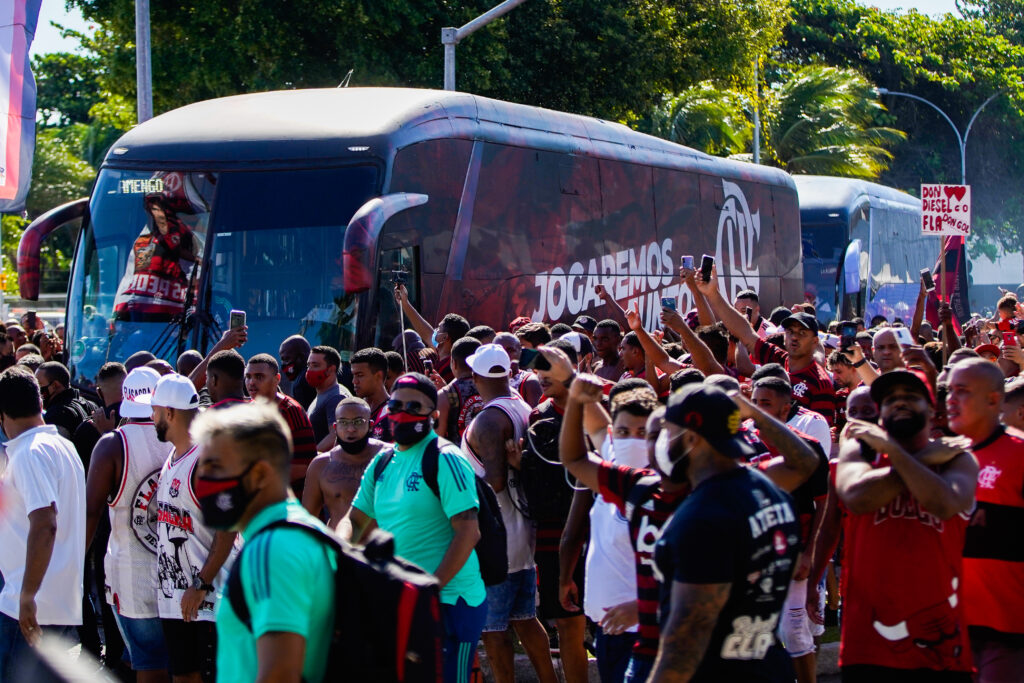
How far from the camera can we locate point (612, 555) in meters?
5.20

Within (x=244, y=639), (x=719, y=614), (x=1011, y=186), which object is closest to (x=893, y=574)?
(x=719, y=614)

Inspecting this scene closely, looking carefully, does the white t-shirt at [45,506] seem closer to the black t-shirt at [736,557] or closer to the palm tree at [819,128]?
the black t-shirt at [736,557]

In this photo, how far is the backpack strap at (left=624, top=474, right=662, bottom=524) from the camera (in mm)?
4566

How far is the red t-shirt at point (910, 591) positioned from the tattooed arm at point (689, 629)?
1.19 m

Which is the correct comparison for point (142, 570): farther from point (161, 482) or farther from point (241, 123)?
point (241, 123)

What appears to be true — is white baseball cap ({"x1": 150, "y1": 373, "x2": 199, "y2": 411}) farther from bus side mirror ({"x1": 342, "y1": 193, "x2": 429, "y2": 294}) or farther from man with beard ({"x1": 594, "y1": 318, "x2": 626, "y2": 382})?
man with beard ({"x1": 594, "y1": 318, "x2": 626, "y2": 382})

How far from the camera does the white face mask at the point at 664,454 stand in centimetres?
400

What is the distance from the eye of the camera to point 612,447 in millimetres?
5371

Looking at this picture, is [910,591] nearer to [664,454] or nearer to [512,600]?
[664,454]

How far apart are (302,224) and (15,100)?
10.7ft

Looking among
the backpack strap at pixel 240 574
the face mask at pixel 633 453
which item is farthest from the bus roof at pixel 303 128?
the backpack strap at pixel 240 574

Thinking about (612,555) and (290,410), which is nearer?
(612,555)

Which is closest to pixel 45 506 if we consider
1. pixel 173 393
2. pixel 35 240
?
pixel 173 393

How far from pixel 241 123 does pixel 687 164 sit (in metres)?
7.13
